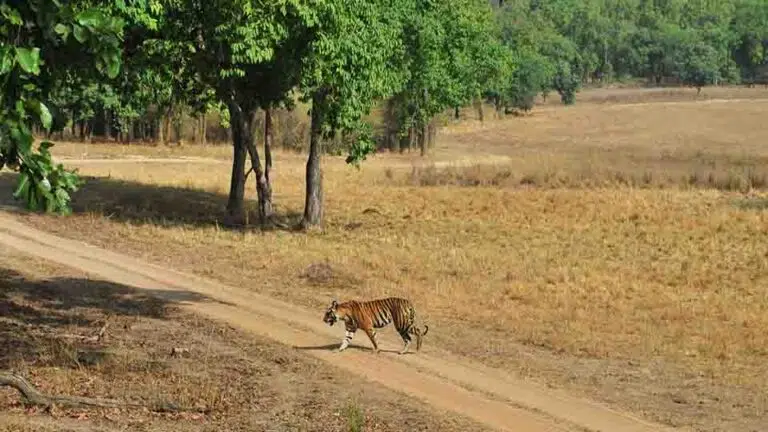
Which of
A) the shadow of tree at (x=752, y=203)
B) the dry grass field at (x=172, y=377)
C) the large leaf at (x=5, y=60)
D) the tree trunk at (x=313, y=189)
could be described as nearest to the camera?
the large leaf at (x=5, y=60)

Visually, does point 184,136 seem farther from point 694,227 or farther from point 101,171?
point 694,227

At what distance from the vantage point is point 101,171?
1966 inches

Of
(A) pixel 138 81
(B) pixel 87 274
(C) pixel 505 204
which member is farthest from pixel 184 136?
(B) pixel 87 274

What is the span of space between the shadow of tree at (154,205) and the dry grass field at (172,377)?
1428 centimetres

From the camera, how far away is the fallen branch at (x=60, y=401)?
11.2 meters

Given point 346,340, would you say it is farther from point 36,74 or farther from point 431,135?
point 431,135

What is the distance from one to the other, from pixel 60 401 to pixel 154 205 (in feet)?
→ 84.6

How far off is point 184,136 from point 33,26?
77.2 m

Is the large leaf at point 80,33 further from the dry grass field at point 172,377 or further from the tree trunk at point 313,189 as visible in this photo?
the tree trunk at point 313,189

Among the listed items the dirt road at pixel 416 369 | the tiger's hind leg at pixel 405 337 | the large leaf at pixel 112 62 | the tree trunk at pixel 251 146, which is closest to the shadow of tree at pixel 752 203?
the tree trunk at pixel 251 146

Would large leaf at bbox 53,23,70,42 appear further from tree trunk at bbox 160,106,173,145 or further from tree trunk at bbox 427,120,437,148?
tree trunk at bbox 427,120,437,148

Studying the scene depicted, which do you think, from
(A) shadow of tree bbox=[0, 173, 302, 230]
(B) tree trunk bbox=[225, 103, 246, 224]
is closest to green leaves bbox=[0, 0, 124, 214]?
(A) shadow of tree bbox=[0, 173, 302, 230]

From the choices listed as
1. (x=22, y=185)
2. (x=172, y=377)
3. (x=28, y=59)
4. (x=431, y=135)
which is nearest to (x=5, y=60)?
(x=28, y=59)

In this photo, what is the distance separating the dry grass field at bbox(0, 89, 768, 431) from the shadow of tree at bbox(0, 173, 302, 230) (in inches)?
5.1
